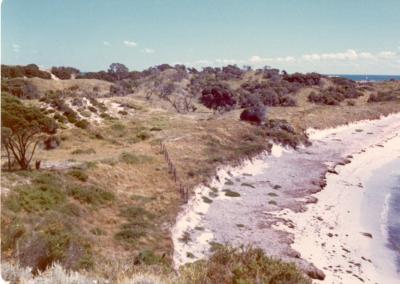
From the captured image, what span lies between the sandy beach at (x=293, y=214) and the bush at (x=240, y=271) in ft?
35.8

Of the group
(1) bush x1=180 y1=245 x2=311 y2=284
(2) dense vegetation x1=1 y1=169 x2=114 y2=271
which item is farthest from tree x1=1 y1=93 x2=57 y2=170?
(1) bush x1=180 y1=245 x2=311 y2=284

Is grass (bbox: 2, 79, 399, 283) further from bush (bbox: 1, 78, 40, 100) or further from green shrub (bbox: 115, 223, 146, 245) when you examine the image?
bush (bbox: 1, 78, 40, 100)

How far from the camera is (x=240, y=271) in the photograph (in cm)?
958

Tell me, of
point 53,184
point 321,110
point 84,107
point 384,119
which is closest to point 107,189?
point 53,184

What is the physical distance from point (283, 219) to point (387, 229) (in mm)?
8221

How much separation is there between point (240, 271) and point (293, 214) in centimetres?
2318

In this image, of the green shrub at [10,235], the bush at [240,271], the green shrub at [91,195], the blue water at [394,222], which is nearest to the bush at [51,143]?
the green shrub at [91,195]

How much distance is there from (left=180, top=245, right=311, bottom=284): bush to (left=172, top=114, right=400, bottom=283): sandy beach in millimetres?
10920

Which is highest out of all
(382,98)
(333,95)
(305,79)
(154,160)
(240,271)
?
(305,79)

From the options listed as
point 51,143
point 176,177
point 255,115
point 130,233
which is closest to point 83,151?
point 51,143

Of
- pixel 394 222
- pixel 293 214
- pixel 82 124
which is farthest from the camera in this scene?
pixel 82 124

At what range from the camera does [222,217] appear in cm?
2945

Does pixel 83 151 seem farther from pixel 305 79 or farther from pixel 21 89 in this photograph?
pixel 305 79

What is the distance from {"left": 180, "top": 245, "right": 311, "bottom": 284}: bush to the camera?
9086mm
